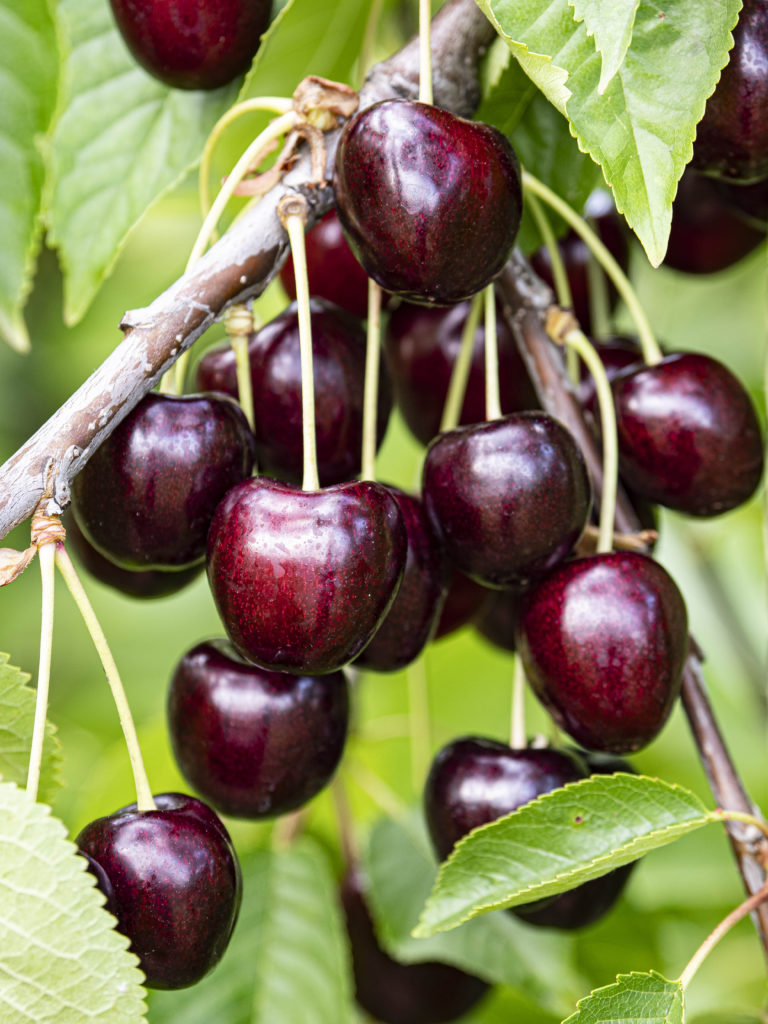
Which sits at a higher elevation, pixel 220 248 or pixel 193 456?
pixel 220 248

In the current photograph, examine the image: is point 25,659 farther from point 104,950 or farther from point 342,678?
point 104,950

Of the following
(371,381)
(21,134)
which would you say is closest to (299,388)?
(371,381)

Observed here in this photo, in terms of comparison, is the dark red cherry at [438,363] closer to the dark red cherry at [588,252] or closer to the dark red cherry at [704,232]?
the dark red cherry at [588,252]

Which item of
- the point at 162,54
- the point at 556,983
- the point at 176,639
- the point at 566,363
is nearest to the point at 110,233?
the point at 162,54

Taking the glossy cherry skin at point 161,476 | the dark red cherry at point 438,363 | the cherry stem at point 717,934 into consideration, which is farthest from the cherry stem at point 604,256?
the cherry stem at point 717,934

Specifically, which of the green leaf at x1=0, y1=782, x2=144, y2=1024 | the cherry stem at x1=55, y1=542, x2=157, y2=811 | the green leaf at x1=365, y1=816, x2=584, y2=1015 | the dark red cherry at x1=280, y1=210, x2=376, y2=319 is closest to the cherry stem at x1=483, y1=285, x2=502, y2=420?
the dark red cherry at x1=280, y1=210, x2=376, y2=319

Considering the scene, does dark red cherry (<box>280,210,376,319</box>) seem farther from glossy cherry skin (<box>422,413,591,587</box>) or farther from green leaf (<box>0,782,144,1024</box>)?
green leaf (<box>0,782,144,1024</box>)
